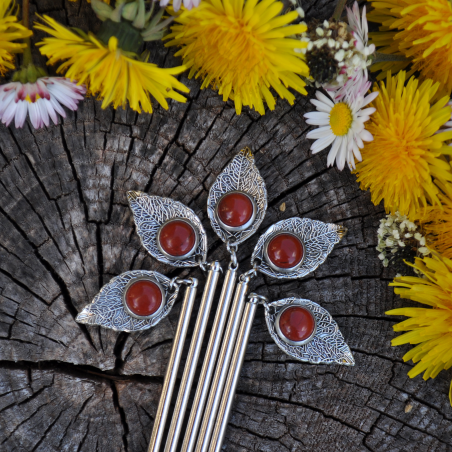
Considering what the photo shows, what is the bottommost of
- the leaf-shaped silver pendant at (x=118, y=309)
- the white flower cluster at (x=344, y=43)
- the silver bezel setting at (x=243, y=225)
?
the leaf-shaped silver pendant at (x=118, y=309)

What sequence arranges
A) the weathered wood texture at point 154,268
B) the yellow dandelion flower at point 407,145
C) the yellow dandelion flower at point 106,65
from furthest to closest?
the weathered wood texture at point 154,268
the yellow dandelion flower at point 407,145
the yellow dandelion flower at point 106,65

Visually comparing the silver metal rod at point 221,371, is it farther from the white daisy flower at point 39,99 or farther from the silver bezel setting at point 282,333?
the white daisy flower at point 39,99

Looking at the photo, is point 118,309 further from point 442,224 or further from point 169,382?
point 442,224

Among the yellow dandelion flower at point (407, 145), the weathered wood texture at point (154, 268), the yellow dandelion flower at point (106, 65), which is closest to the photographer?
the yellow dandelion flower at point (106, 65)

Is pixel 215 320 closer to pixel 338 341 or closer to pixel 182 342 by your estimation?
pixel 182 342

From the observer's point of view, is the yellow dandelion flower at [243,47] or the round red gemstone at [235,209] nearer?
the yellow dandelion flower at [243,47]

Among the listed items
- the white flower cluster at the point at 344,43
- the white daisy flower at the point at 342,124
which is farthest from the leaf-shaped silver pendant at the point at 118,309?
the white flower cluster at the point at 344,43

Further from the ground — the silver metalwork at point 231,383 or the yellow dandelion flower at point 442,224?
→ the yellow dandelion flower at point 442,224

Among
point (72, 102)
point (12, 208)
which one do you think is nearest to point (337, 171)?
point (72, 102)
